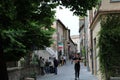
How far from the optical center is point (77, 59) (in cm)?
2789

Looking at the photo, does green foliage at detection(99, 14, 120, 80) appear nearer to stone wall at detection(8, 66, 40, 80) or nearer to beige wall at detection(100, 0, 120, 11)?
beige wall at detection(100, 0, 120, 11)

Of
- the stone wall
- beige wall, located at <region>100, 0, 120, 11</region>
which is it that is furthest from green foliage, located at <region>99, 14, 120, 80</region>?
the stone wall

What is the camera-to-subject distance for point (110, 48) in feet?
73.8

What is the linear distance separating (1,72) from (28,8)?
7.09 ft

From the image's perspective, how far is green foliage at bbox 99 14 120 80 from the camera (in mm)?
22406

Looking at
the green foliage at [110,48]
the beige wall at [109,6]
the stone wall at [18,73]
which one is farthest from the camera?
the stone wall at [18,73]

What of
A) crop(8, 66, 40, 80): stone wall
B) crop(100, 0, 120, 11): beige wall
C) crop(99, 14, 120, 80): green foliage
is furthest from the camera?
crop(8, 66, 40, 80): stone wall

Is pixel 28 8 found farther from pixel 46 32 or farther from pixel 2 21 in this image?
pixel 46 32

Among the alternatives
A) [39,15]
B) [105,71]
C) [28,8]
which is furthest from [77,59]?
[28,8]

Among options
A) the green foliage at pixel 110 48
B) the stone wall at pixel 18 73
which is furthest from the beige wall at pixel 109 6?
the stone wall at pixel 18 73

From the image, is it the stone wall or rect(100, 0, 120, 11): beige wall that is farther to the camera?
the stone wall

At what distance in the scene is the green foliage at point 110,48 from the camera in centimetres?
2241

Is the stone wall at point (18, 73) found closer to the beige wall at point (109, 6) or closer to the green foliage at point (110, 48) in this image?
the green foliage at point (110, 48)

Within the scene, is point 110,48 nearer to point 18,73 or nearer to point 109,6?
point 109,6
